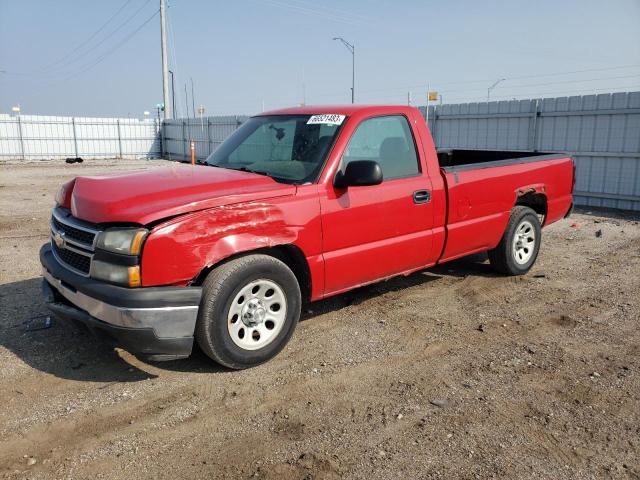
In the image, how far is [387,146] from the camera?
484 centimetres

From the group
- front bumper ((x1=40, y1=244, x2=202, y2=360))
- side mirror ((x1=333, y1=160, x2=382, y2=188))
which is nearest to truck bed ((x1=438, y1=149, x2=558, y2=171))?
side mirror ((x1=333, y1=160, x2=382, y2=188))

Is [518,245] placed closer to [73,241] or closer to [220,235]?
[220,235]

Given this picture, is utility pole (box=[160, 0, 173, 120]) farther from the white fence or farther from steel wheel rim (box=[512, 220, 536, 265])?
steel wheel rim (box=[512, 220, 536, 265])

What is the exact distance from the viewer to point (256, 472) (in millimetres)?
2791

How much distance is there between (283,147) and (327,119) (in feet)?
1.47

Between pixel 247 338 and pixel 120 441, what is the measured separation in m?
1.12

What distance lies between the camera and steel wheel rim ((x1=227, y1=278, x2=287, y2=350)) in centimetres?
382

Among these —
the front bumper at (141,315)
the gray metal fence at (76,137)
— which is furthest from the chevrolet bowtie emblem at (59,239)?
the gray metal fence at (76,137)

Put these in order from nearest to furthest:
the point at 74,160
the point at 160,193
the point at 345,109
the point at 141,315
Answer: the point at 141,315 < the point at 160,193 < the point at 345,109 < the point at 74,160

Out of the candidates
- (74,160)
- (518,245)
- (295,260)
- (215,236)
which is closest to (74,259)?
(215,236)

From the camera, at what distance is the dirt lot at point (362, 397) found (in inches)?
113

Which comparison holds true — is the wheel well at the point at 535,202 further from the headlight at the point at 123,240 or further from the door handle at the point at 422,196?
the headlight at the point at 123,240

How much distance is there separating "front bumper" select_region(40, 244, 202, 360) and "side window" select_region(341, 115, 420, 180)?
183 cm

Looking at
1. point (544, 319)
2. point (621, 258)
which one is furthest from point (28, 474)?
point (621, 258)
